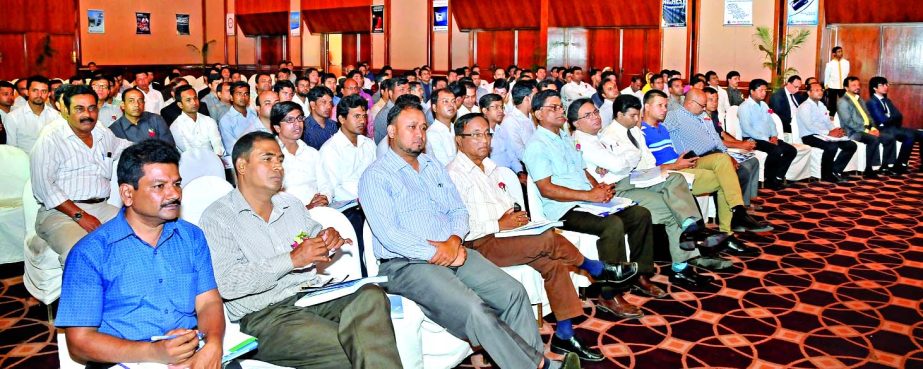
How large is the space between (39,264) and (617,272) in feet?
9.53

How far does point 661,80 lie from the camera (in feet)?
32.6

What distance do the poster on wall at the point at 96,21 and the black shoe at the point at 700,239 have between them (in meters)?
17.1

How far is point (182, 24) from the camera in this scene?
20219 millimetres

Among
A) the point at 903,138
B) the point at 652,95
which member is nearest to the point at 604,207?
the point at 652,95

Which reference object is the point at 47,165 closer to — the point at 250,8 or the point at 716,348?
the point at 716,348

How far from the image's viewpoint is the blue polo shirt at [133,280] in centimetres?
214

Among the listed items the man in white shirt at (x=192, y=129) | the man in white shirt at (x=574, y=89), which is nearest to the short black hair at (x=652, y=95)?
the man in white shirt at (x=192, y=129)

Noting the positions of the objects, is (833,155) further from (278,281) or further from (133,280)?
(133,280)

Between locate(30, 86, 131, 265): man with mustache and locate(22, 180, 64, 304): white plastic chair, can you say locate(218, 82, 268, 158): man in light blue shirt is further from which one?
locate(22, 180, 64, 304): white plastic chair

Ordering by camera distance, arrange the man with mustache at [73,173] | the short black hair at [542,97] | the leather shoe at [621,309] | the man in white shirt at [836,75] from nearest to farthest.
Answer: the man with mustache at [73,173] < the leather shoe at [621,309] < the short black hair at [542,97] < the man in white shirt at [836,75]

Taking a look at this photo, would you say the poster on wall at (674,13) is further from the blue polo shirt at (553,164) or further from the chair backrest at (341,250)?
the chair backrest at (341,250)

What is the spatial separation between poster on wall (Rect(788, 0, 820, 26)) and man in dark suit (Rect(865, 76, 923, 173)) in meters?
3.14

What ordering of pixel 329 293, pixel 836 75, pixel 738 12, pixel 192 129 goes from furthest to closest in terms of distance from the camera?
pixel 738 12
pixel 836 75
pixel 192 129
pixel 329 293

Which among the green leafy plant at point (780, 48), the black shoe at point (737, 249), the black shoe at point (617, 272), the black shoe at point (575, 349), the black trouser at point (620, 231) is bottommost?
the black shoe at point (575, 349)
